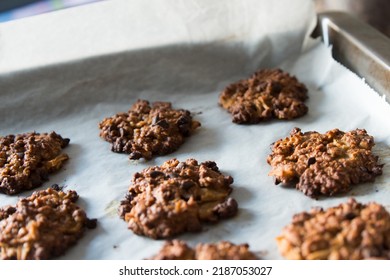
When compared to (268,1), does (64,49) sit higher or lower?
lower

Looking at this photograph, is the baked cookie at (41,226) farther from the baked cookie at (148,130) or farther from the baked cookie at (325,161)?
the baked cookie at (325,161)

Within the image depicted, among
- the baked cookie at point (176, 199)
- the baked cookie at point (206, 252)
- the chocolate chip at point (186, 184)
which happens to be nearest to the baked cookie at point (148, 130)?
the baked cookie at point (176, 199)

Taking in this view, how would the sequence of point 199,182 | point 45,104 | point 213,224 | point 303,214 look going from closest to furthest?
point 303,214 < point 213,224 < point 199,182 < point 45,104

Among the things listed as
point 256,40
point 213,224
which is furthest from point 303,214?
point 256,40

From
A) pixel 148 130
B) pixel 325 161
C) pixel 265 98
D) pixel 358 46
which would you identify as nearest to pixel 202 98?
pixel 265 98

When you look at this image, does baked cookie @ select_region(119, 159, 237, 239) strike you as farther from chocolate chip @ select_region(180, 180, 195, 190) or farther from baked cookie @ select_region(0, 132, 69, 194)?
baked cookie @ select_region(0, 132, 69, 194)

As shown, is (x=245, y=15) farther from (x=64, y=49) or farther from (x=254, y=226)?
(x=254, y=226)

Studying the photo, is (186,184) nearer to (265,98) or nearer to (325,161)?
(325,161)
